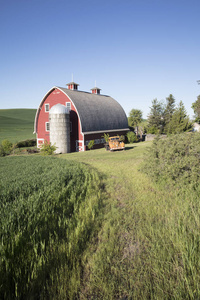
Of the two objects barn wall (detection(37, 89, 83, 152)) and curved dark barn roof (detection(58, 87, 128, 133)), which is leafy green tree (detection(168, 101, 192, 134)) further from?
barn wall (detection(37, 89, 83, 152))

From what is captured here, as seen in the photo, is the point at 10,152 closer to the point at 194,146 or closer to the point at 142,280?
the point at 194,146

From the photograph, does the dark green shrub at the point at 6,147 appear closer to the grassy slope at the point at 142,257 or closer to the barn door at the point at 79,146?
the barn door at the point at 79,146

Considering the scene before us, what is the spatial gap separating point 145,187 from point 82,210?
366 centimetres

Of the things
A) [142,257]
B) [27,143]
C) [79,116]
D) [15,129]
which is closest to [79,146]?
[79,116]

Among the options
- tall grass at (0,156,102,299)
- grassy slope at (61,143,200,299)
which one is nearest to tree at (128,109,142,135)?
grassy slope at (61,143,200,299)

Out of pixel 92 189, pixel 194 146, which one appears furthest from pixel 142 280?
pixel 194 146

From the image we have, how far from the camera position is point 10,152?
96.3ft

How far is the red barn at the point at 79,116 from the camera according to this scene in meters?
28.4

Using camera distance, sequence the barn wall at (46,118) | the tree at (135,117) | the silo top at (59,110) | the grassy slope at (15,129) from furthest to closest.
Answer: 1. the grassy slope at (15,129)
2. the tree at (135,117)
3. the barn wall at (46,118)
4. the silo top at (59,110)

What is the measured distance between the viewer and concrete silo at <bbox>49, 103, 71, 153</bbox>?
89.5ft

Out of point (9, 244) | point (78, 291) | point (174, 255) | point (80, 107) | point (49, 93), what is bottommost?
point (78, 291)

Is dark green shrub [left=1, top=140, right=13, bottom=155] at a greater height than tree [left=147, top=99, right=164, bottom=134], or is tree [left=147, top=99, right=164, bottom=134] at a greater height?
tree [left=147, top=99, right=164, bottom=134]

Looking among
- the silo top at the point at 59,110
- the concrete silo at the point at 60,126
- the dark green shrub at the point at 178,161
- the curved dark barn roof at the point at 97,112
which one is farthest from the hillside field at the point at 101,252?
the curved dark barn roof at the point at 97,112

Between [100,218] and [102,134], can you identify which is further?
[102,134]
